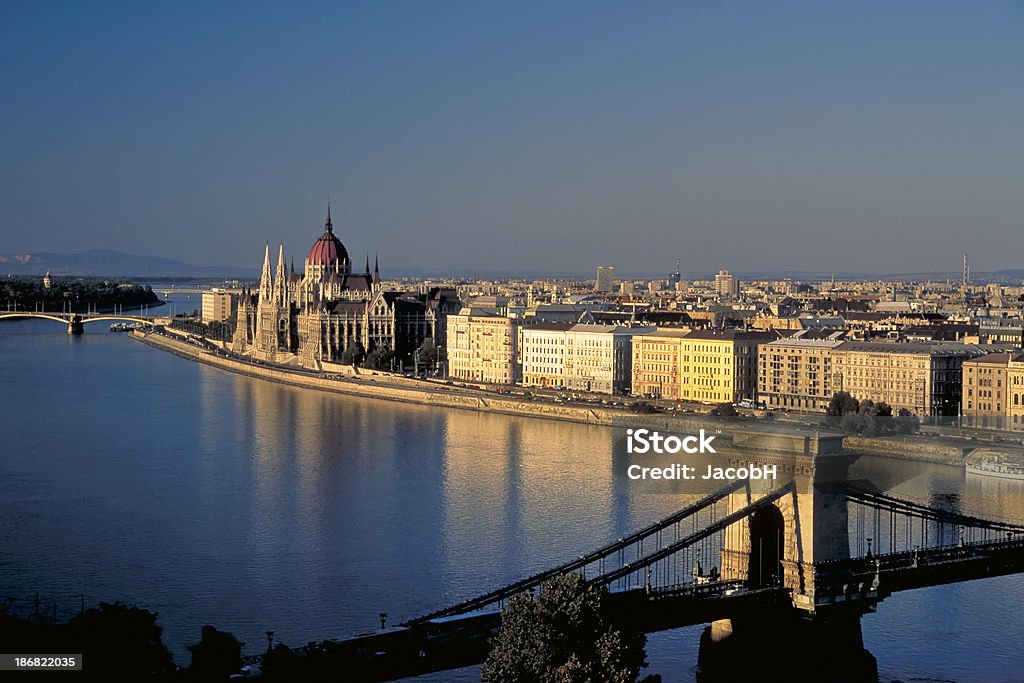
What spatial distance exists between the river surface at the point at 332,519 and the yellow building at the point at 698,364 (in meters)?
2.75

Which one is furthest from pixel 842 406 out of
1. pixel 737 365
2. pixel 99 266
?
pixel 99 266

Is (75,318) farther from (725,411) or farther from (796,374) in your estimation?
(725,411)

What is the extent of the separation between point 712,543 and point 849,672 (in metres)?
1.90

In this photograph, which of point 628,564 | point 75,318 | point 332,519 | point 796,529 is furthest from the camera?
point 75,318

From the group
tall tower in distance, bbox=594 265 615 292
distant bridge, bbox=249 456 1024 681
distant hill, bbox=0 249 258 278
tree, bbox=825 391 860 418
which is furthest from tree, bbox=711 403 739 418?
distant hill, bbox=0 249 258 278

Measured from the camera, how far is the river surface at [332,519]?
25.8ft

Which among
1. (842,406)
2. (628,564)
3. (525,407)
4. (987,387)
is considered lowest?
(525,407)

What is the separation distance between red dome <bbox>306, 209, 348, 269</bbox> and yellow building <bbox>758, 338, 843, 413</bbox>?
16.3m

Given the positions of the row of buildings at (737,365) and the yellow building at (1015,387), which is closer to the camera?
the yellow building at (1015,387)

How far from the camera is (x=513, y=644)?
5.88 meters

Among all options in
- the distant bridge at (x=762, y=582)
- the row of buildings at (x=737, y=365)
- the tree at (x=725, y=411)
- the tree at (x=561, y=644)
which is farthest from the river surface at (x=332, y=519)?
the row of buildings at (x=737, y=365)

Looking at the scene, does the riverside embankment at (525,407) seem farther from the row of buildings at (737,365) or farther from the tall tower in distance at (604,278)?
the tall tower in distance at (604,278)

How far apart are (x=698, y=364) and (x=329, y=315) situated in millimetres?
9957

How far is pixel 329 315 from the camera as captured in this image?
29.5 m
